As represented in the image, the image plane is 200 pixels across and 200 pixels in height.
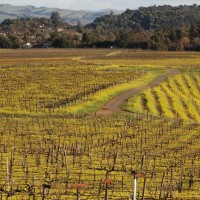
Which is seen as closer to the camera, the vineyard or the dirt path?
the vineyard

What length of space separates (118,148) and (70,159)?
618cm

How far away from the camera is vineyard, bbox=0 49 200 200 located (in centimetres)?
2536

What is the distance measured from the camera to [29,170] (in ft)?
94.1

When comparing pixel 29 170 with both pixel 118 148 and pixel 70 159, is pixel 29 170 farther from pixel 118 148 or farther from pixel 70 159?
pixel 118 148

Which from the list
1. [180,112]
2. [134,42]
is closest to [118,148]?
[180,112]

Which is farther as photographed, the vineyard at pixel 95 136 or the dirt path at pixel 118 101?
the dirt path at pixel 118 101

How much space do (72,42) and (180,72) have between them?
85.1m

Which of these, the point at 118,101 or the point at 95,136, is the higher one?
the point at 95,136

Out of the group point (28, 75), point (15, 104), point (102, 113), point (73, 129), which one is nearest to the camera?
point (73, 129)

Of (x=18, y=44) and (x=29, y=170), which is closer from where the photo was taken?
(x=29, y=170)

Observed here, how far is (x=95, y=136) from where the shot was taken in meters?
42.0

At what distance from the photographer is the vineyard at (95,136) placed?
25.4 metres

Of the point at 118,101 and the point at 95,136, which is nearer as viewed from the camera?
the point at 95,136

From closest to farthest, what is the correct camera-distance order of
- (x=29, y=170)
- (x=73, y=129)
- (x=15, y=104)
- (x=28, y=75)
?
(x=29, y=170)
(x=73, y=129)
(x=15, y=104)
(x=28, y=75)
